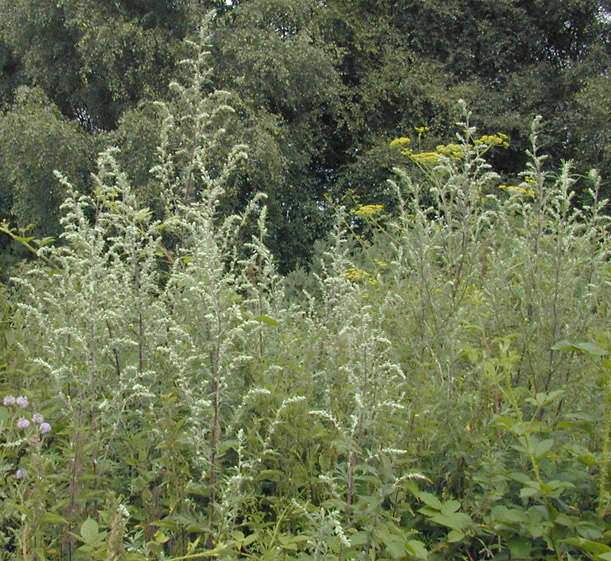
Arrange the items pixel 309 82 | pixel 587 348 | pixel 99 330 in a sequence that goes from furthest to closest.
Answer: pixel 309 82 < pixel 99 330 < pixel 587 348

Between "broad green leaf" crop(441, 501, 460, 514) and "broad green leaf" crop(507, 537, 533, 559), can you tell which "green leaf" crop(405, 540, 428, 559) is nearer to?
"broad green leaf" crop(441, 501, 460, 514)

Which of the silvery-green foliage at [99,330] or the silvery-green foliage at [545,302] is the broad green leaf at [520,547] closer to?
the silvery-green foliage at [545,302]

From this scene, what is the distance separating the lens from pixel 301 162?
13227 millimetres

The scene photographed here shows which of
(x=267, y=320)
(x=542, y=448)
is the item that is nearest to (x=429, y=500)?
(x=542, y=448)

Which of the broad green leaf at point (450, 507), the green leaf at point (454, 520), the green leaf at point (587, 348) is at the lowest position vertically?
the green leaf at point (454, 520)

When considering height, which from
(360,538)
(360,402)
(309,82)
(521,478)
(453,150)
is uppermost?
(309,82)

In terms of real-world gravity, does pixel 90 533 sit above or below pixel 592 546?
below

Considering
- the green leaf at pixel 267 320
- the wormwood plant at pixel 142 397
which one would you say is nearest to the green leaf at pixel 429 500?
the wormwood plant at pixel 142 397

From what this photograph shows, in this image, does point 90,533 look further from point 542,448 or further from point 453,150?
point 453,150

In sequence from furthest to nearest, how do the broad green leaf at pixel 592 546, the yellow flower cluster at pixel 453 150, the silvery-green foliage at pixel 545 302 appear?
the yellow flower cluster at pixel 453 150 → the silvery-green foliage at pixel 545 302 → the broad green leaf at pixel 592 546

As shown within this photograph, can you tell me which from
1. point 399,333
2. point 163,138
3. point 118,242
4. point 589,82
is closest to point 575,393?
point 399,333

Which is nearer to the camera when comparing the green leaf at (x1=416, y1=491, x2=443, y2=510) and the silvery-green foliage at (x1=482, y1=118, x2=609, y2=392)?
the green leaf at (x1=416, y1=491, x2=443, y2=510)

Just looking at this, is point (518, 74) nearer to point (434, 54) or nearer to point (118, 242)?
point (434, 54)

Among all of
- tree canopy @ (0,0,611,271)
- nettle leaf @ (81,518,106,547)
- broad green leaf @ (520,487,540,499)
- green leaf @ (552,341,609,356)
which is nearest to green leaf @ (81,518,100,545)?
nettle leaf @ (81,518,106,547)
